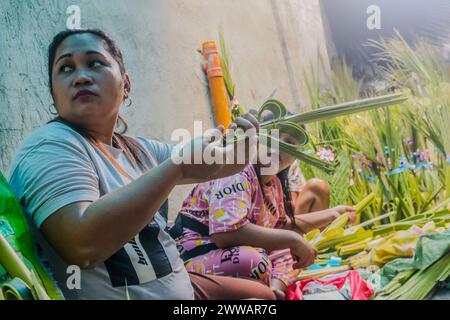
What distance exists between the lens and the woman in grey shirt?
150cm

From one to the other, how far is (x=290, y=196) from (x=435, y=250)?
0.55 m

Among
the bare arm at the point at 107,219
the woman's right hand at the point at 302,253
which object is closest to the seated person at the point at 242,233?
the woman's right hand at the point at 302,253

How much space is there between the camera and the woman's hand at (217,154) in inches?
62.5

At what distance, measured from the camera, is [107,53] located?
1851mm

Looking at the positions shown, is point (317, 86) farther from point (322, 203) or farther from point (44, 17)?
point (44, 17)

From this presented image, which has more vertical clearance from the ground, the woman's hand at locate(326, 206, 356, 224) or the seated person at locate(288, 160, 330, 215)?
the seated person at locate(288, 160, 330, 215)

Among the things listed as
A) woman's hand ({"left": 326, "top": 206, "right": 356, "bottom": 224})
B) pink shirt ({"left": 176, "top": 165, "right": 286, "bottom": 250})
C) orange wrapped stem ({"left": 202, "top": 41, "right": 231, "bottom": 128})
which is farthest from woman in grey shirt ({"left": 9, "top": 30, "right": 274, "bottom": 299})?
woman's hand ({"left": 326, "top": 206, "right": 356, "bottom": 224})

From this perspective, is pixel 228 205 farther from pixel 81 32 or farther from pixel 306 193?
pixel 81 32

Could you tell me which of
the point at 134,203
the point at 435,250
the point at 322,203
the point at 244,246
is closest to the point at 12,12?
the point at 134,203

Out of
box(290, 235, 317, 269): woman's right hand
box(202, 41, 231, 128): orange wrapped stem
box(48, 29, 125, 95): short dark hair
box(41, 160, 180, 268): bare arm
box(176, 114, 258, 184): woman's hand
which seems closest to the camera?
box(41, 160, 180, 268): bare arm

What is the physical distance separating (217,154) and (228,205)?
1.24 ft

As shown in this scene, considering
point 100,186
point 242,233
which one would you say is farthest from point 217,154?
point 242,233

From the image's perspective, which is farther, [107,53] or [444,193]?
[444,193]

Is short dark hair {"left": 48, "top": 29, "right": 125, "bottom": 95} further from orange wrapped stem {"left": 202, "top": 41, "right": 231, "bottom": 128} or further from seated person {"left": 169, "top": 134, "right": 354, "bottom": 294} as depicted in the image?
seated person {"left": 169, "top": 134, "right": 354, "bottom": 294}
